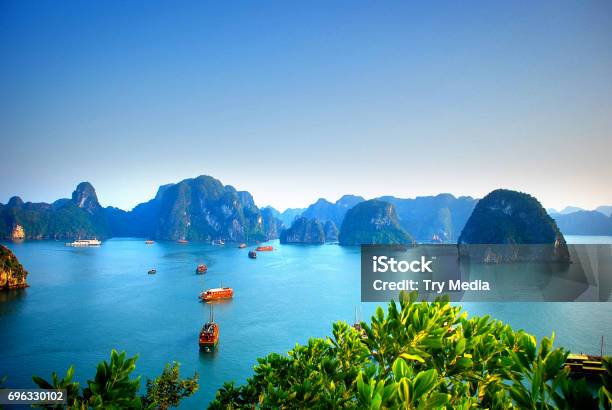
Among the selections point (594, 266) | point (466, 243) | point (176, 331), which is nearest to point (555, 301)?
point (594, 266)

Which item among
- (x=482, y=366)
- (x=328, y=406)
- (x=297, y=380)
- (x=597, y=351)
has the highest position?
(x=482, y=366)

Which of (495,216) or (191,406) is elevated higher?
(495,216)

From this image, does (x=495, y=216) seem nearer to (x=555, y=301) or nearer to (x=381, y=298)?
(x=555, y=301)

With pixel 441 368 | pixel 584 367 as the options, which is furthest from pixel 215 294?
pixel 441 368

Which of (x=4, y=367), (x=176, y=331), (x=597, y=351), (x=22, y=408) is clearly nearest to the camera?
(x=22, y=408)

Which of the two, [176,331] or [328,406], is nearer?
[328,406]

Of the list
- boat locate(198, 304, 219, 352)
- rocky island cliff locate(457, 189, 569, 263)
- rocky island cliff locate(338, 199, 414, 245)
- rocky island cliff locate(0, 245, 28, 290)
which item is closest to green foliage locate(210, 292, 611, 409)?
boat locate(198, 304, 219, 352)

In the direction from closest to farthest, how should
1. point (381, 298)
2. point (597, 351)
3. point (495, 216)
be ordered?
point (597, 351)
point (381, 298)
point (495, 216)
